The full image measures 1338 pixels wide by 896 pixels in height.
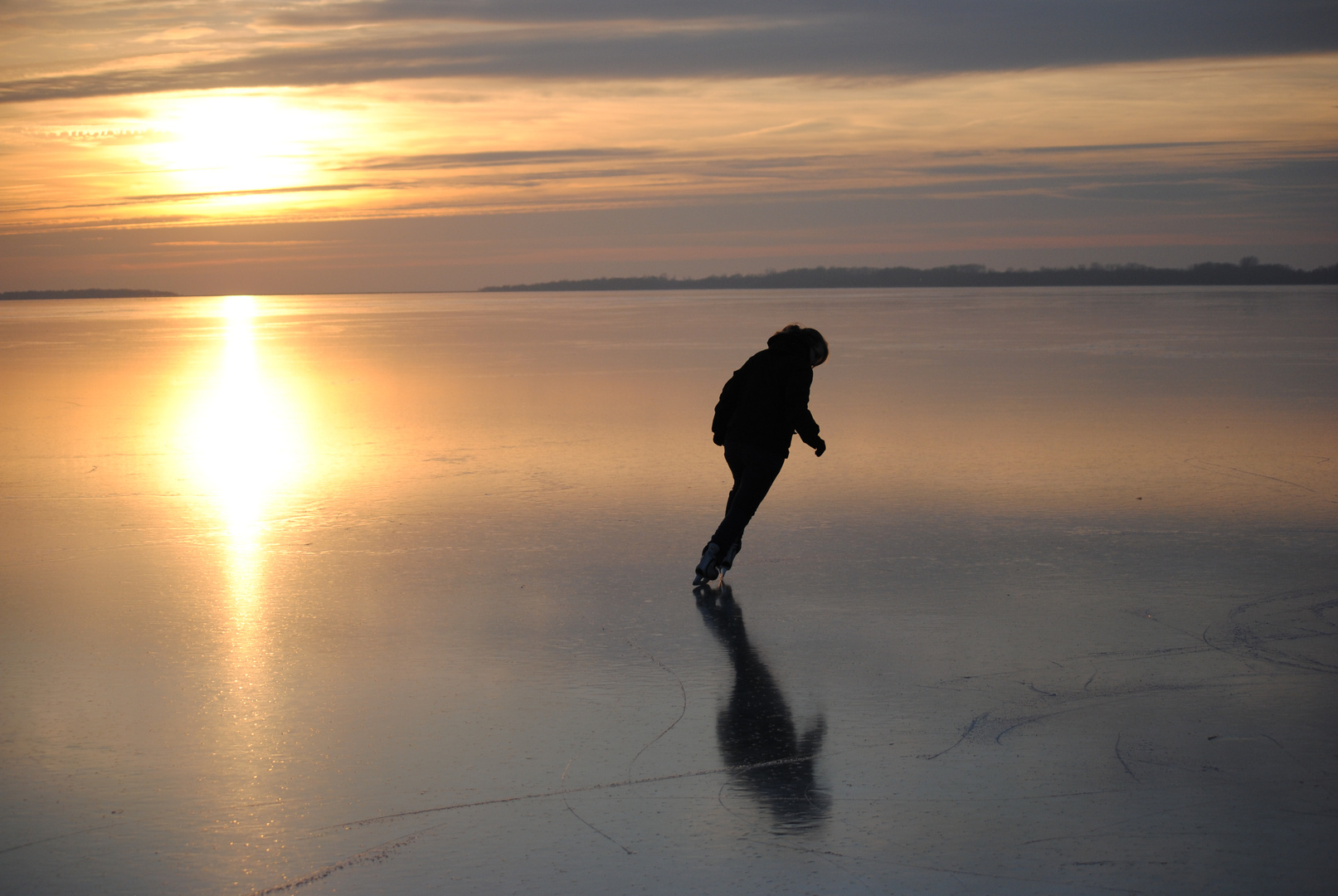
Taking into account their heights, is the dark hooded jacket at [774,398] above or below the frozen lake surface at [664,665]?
above

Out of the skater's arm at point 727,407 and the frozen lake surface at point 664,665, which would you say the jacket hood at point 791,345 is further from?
the frozen lake surface at point 664,665

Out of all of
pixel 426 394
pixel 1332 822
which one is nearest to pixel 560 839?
pixel 1332 822

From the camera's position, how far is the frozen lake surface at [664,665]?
3227mm

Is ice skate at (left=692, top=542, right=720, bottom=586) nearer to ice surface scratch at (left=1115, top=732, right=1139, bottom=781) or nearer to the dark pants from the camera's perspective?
the dark pants

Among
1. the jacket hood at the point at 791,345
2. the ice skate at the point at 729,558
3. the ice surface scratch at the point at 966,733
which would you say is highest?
the jacket hood at the point at 791,345

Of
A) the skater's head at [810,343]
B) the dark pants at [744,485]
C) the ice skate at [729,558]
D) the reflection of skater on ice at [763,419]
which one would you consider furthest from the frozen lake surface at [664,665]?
the skater's head at [810,343]

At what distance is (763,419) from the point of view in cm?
635

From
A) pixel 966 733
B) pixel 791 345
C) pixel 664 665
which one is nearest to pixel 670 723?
pixel 664 665

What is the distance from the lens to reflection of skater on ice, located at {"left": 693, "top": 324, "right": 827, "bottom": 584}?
20.3ft

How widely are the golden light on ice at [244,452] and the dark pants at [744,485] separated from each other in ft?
7.77

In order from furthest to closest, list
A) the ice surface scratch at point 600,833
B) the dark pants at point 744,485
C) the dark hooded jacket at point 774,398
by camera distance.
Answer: the dark hooded jacket at point 774,398 → the dark pants at point 744,485 → the ice surface scratch at point 600,833

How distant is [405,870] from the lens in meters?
3.09

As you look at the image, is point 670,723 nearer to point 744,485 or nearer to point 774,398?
point 744,485

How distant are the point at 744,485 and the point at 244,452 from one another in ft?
19.0
